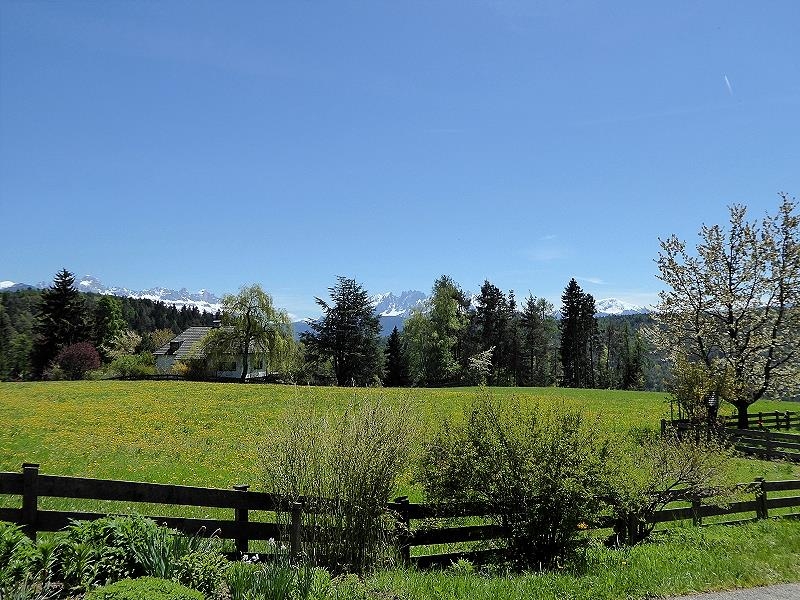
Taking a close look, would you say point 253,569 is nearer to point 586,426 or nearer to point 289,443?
point 289,443

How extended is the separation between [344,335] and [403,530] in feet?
188

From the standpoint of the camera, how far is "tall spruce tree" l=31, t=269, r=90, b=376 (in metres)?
68.7

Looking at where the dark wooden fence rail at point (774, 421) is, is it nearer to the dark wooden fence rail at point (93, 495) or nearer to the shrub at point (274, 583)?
the dark wooden fence rail at point (93, 495)

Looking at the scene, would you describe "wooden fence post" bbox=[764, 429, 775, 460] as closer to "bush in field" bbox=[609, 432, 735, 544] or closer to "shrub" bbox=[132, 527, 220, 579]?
"bush in field" bbox=[609, 432, 735, 544]

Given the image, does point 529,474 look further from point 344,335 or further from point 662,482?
point 344,335

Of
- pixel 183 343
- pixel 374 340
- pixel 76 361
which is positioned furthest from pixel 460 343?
pixel 76 361

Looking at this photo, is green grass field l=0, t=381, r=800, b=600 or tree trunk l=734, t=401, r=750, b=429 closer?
green grass field l=0, t=381, r=800, b=600

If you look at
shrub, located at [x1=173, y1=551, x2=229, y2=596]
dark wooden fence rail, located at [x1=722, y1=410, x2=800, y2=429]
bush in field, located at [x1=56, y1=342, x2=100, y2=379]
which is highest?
bush in field, located at [x1=56, y1=342, x2=100, y2=379]

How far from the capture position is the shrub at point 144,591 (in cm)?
468

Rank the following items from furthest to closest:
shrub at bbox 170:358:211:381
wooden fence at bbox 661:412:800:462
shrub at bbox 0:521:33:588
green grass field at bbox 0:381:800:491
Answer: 1. shrub at bbox 170:358:211:381
2. wooden fence at bbox 661:412:800:462
3. green grass field at bbox 0:381:800:491
4. shrub at bbox 0:521:33:588

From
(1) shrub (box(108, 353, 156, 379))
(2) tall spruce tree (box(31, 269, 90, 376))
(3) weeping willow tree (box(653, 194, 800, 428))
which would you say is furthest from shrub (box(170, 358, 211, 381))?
(3) weeping willow tree (box(653, 194, 800, 428))

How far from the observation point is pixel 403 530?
26.7ft

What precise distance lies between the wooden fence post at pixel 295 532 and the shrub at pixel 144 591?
2.23m

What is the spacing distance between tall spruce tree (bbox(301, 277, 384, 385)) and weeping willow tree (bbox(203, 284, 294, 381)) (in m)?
3.85
